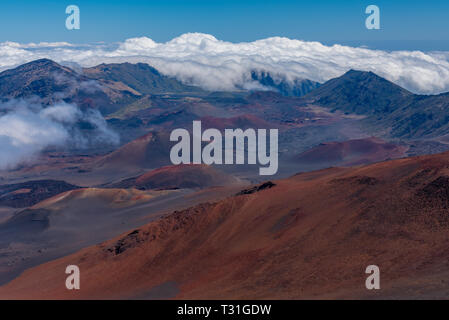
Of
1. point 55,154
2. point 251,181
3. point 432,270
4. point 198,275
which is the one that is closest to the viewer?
point 432,270

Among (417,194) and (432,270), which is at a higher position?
(417,194)

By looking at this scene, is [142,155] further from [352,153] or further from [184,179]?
[352,153]

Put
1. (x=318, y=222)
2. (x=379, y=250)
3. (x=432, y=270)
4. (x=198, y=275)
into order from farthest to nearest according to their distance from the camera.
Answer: (x=318, y=222)
(x=198, y=275)
(x=379, y=250)
(x=432, y=270)

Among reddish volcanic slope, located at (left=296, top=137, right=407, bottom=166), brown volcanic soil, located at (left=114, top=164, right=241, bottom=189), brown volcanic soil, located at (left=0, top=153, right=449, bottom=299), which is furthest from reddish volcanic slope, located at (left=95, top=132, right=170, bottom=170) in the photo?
brown volcanic soil, located at (left=0, top=153, right=449, bottom=299)

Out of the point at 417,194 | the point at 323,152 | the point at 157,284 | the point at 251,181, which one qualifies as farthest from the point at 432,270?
the point at 323,152
